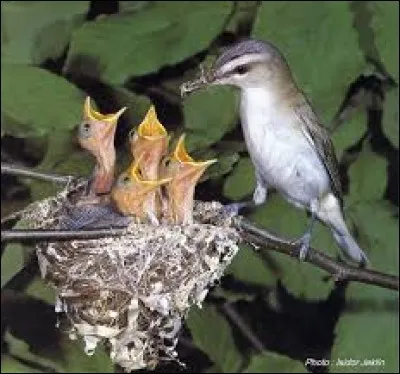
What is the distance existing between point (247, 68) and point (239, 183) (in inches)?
9.3

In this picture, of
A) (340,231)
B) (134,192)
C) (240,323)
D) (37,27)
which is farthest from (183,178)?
(240,323)

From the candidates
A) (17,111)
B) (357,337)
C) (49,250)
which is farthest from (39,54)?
(357,337)

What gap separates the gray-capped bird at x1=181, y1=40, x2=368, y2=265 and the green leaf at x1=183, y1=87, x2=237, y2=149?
0.09 metres

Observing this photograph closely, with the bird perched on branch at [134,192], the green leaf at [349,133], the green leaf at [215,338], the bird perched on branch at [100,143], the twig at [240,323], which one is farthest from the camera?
the twig at [240,323]

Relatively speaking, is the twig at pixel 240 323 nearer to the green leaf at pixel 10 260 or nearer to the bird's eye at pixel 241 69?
the green leaf at pixel 10 260

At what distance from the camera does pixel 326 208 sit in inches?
60.9

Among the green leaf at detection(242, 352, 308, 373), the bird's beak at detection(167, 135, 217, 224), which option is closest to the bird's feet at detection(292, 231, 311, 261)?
the bird's beak at detection(167, 135, 217, 224)

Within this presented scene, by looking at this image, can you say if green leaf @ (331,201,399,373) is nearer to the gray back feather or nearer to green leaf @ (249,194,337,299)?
green leaf @ (249,194,337,299)

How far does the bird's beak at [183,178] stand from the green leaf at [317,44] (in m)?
0.26

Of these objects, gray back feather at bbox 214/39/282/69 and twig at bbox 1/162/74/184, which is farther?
gray back feather at bbox 214/39/282/69

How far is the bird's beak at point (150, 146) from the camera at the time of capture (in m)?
1.32

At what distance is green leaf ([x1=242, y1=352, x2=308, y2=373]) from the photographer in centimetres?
175

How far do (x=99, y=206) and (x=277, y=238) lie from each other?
0.20 meters

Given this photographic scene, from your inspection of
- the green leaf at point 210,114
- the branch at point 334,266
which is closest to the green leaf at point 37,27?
the green leaf at point 210,114
